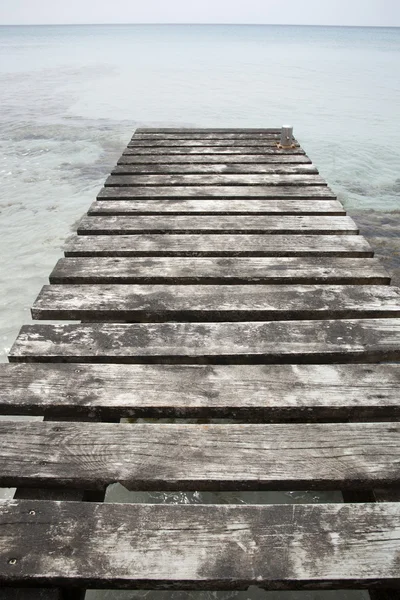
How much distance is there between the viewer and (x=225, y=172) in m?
5.00

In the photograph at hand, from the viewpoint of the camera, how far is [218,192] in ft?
14.6

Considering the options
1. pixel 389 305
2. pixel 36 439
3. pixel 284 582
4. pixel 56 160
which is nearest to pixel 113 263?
pixel 36 439

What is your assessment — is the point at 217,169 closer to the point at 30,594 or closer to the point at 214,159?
the point at 214,159

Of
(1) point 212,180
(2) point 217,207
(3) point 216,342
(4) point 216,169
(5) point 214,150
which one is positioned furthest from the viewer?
(5) point 214,150

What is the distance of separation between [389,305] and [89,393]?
1.86 m

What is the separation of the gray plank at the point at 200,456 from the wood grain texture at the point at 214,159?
3.96 metres

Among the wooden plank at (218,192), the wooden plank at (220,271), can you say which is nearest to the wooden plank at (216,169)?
the wooden plank at (218,192)

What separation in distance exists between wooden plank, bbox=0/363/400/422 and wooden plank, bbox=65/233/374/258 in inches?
51.1

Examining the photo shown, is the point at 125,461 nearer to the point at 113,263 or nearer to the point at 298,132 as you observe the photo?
the point at 113,263

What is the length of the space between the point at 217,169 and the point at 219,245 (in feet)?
6.71

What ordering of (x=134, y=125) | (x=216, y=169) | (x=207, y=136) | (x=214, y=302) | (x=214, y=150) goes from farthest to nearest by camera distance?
(x=134, y=125), (x=207, y=136), (x=214, y=150), (x=216, y=169), (x=214, y=302)

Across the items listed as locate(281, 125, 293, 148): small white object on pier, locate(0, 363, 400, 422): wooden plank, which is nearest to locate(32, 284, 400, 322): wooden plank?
locate(0, 363, 400, 422): wooden plank

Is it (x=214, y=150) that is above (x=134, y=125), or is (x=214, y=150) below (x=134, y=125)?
above

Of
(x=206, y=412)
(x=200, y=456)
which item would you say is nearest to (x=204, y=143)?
(x=206, y=412)
